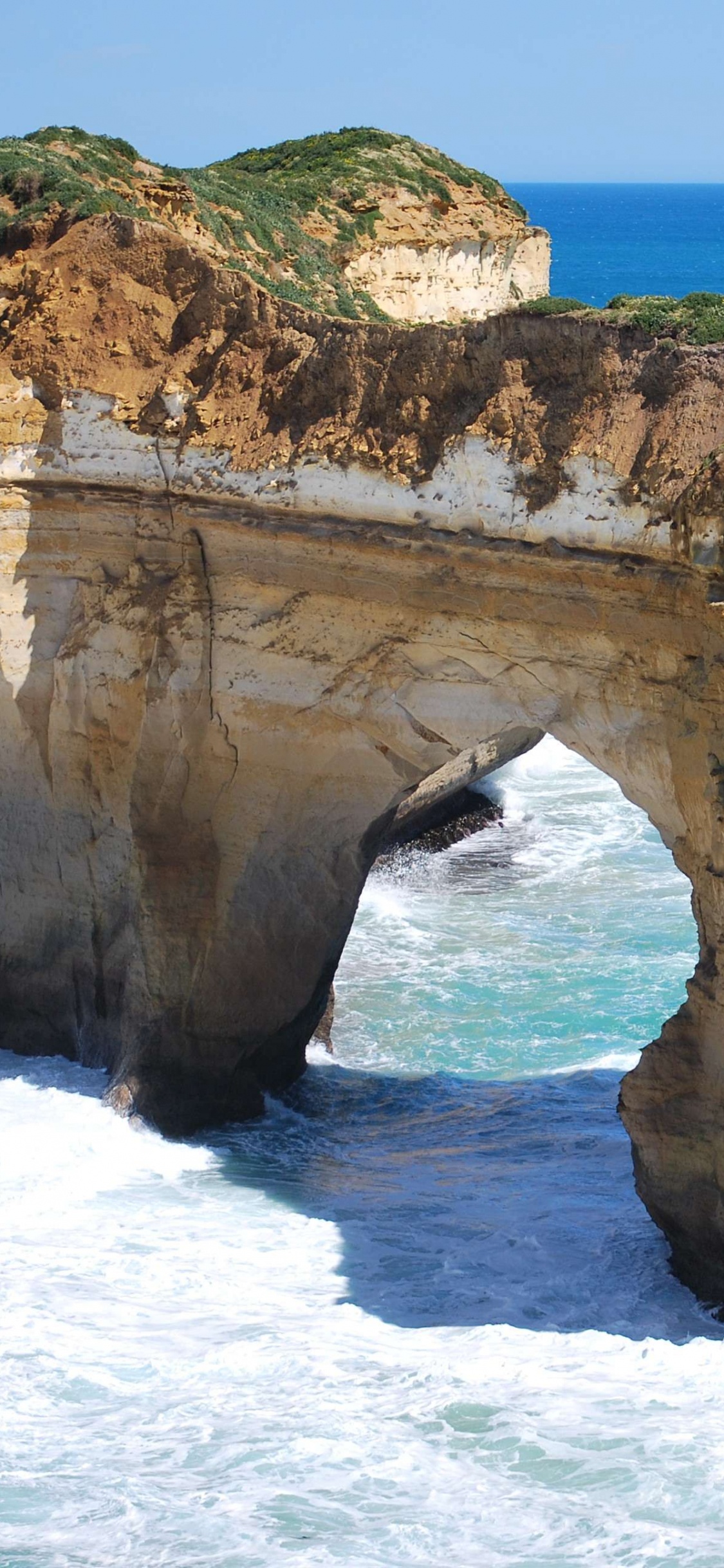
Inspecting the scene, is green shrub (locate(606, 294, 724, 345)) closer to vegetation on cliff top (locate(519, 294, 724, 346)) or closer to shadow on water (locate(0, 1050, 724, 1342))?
vegetation on cliff top (locate(519, 294, 724, 346))

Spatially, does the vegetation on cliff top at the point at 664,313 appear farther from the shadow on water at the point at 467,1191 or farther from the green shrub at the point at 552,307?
the shadow on water at the point at 467,1191

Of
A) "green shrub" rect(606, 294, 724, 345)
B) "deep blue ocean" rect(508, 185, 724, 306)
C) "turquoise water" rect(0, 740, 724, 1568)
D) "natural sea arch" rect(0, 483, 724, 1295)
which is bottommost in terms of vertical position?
"turquoise water" rect(0, 740, 724, 1568)

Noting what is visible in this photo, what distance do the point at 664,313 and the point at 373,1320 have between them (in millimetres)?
7110

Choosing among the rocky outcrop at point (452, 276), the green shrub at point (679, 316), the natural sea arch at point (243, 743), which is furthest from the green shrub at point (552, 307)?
the rocky outcrop at point (452, 276)

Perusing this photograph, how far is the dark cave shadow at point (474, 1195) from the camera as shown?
1225cm

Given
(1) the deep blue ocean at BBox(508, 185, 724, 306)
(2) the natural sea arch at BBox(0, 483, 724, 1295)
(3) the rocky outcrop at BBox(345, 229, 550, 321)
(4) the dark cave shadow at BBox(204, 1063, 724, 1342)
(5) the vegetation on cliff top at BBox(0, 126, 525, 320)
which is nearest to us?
(4) the dark cave shadow at BBox(204, 1063, 724, 1342)

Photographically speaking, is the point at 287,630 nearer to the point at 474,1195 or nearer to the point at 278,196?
the point at 474,1195

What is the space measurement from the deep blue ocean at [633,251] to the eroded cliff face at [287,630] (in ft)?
144

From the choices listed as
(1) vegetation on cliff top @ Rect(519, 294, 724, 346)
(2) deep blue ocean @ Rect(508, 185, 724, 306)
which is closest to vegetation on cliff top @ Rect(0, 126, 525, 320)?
(1) vegetation on cliff top @ Rect(519, 294, 724, 346)

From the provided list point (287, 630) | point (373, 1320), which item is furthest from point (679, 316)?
point (373, 1320)

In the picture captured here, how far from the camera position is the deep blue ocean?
299 feet

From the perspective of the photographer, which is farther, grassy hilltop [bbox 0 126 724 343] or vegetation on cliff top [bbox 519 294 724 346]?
grassy hilltop [bbox 0 126 724 343]

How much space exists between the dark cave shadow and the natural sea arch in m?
0.49

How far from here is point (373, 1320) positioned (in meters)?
12.0
